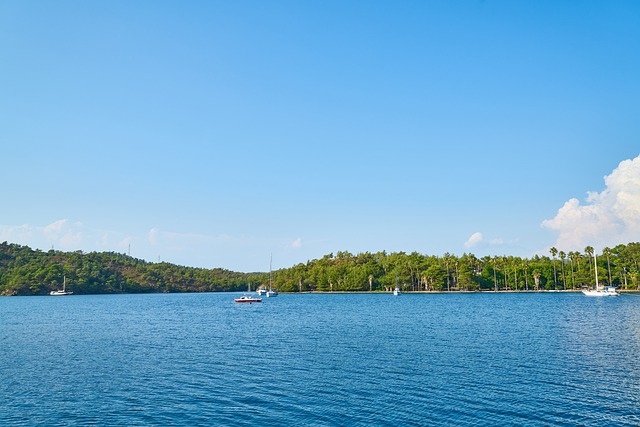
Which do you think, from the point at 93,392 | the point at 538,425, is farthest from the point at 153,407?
the point at 538,425

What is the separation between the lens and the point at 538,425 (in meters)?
27.2

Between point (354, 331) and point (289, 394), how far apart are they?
4147 centimetres

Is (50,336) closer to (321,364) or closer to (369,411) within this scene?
(321,364)

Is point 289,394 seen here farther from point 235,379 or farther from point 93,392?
point 93,392

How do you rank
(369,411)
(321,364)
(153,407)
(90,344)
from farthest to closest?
(90,344)
(321,364)
(153,407)
(369,411)

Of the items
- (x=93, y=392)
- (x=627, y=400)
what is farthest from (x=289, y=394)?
(x=627, y=400)

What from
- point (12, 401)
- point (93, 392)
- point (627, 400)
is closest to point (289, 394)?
point (93, 392)

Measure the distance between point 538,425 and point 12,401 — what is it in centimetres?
3581

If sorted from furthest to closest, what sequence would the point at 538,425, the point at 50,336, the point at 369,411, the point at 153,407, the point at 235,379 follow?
the point at 50,336 → the point at 235,379 → the point at 153,407 → the point at 369,411 → the point at 538,425

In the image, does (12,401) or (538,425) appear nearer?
(538,425)

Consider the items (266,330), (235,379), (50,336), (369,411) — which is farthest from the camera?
(266,330)

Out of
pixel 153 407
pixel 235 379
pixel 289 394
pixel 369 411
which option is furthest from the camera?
pixel 235 379

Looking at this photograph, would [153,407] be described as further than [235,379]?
No

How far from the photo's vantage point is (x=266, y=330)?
79.7 m
